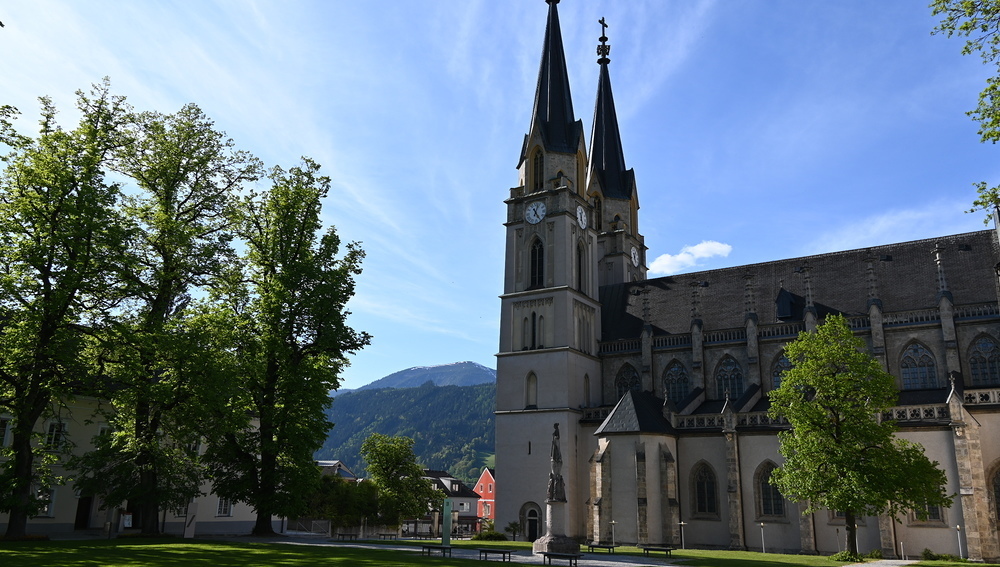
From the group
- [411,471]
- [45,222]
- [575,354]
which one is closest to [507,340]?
[575,354]

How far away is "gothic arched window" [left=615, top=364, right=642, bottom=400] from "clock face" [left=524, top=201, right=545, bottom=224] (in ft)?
40.1

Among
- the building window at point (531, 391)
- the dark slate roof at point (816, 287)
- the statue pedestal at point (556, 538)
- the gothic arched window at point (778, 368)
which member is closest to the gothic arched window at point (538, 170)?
the dark slate roof at point (816, 287)

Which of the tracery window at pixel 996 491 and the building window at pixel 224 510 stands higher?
the tracery window at pixel 996 491

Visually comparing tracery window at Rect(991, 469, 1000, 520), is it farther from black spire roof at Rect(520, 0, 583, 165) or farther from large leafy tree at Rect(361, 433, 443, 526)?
large leafy tree at Rect(361, 433, 443, 526)

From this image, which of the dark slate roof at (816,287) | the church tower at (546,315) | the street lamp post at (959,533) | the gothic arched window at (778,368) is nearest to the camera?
the street lamp post at (959,533)

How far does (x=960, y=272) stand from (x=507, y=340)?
1116 inches

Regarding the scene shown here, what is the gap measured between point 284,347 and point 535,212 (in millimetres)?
25379

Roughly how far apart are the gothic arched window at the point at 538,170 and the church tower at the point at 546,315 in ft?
0.24

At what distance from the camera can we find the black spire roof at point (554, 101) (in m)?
53.8

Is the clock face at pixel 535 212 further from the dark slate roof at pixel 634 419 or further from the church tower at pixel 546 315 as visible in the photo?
the dark slate roof at pixel 634 419

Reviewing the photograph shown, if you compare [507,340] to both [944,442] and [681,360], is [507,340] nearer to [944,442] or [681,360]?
[681,360]

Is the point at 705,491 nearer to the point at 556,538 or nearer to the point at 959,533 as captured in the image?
the point at 959,533

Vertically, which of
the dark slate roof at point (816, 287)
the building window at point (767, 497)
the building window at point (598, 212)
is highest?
the building window at point (598, 212)

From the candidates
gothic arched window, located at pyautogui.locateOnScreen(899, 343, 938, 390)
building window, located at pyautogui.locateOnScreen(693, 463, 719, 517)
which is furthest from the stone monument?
gothic arched window, located at pyautogui.locateOnScreen(899, 343, 938, 390)
